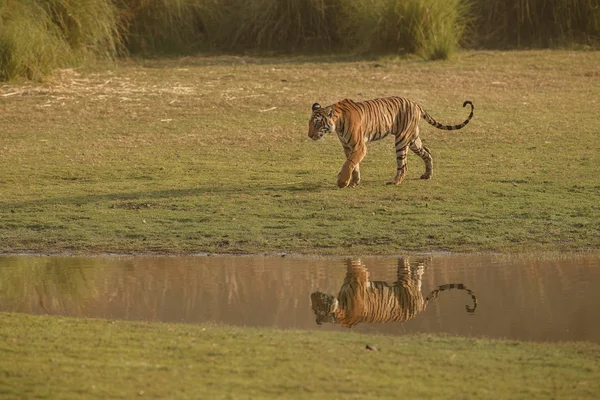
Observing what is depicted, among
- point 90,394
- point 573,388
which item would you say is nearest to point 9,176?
point 90,394

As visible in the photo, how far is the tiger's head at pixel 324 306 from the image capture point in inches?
314

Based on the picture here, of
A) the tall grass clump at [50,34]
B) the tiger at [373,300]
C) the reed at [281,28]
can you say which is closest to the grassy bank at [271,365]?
the tiger at [373,300]

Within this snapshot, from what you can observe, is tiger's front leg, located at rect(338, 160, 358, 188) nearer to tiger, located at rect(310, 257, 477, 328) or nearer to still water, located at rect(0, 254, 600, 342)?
still water, located at rect(0, 254, 600, 342)

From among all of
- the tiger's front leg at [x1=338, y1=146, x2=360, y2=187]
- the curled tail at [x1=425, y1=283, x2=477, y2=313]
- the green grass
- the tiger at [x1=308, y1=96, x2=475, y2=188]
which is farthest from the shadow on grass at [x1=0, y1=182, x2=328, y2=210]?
the curled tail at [x1=425, y1=283, x2=477, y2=313]

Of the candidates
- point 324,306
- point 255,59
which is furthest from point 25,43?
point 324,306

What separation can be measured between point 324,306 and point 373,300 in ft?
1.22

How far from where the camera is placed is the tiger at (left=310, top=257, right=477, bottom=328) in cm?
802

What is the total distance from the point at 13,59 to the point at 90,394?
12628 mm

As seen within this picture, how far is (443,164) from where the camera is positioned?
13.6m

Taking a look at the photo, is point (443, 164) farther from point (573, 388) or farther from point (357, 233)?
point (573, 388)

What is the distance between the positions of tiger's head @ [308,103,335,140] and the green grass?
0.62 meters

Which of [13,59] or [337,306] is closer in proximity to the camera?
[337,306]

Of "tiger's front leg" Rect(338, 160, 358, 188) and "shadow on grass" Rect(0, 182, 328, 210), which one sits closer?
"shadow on grass" Rect(0, 182, 328, 210)

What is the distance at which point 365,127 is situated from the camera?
12.4 m
